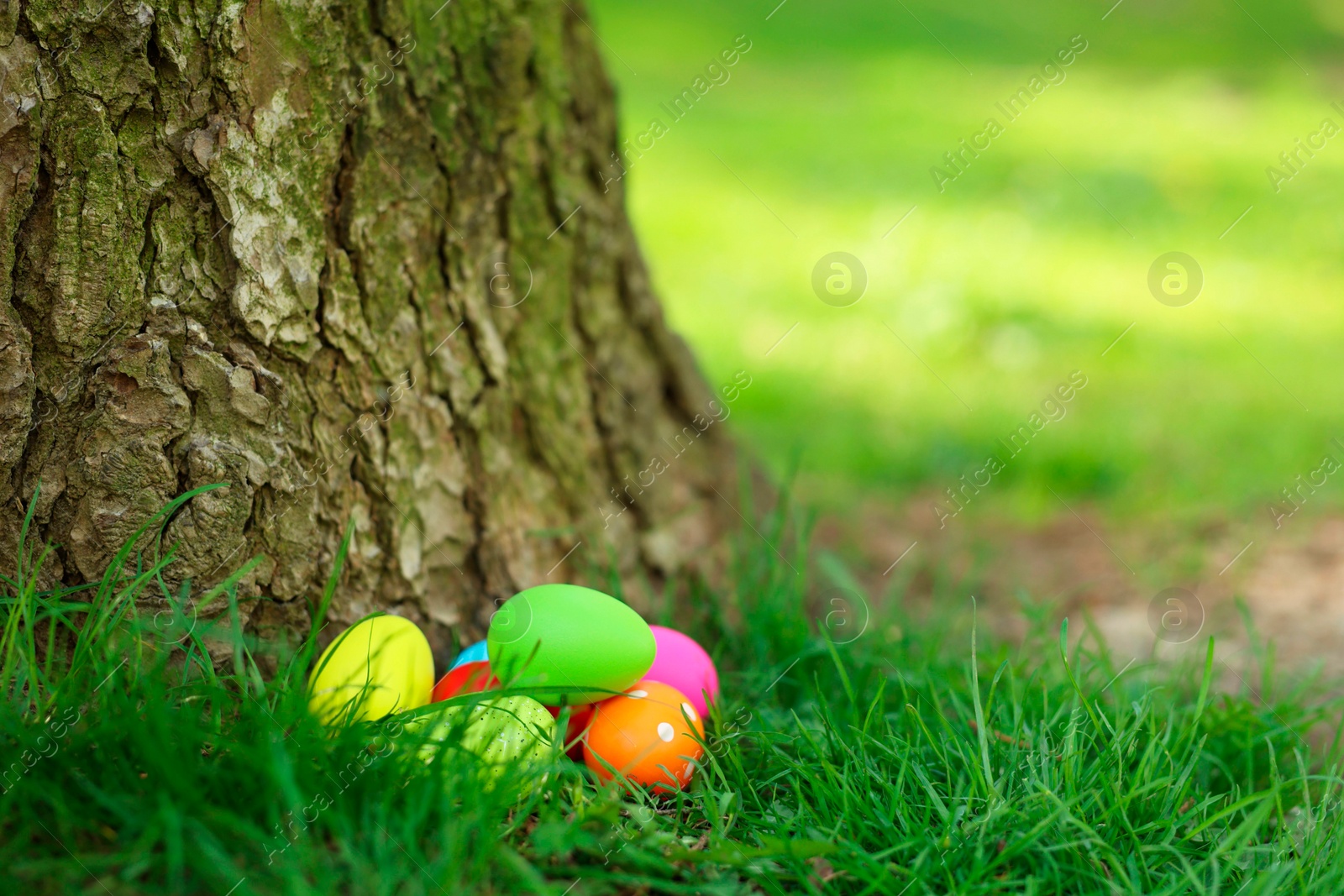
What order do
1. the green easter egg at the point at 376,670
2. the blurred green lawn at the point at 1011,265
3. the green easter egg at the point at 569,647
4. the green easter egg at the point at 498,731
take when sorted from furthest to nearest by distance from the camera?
the blurred green lawn at the point at 1011,265 < the green easter egg at the point at 569,647 < the green easter egg at the point at 376,670 < the green easter egg at the point at 498,731

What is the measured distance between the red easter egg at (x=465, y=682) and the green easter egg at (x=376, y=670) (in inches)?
0.9

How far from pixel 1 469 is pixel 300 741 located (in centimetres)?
76

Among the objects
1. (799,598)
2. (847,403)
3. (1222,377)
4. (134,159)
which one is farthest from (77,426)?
(1222,377)

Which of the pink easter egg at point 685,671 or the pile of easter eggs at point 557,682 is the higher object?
the pile of easter eggs at point 557,682

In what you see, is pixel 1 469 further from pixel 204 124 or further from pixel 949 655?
pixel 949 655

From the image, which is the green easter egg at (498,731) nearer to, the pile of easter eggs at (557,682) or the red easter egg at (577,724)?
the pile of easter eggs at (557,682)

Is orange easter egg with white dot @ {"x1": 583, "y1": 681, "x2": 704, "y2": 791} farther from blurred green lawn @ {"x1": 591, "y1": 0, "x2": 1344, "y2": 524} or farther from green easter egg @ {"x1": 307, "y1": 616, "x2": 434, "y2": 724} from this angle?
blurred green lawn @ {"x1": 591, "y1": 0, "x2": 1344, "y2": 524}

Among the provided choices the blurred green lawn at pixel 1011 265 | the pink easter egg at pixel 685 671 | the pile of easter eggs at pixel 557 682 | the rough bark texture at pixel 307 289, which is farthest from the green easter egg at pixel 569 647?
the blurred green lawn at pixel 1011 265

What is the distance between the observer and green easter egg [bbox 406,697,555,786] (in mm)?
1530

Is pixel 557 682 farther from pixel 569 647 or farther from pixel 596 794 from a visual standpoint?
pixel 596 794

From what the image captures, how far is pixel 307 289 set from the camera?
1.88 metres

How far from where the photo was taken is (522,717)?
168 cm

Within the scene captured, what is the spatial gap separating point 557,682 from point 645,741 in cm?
19

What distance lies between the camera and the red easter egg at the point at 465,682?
1.81m
